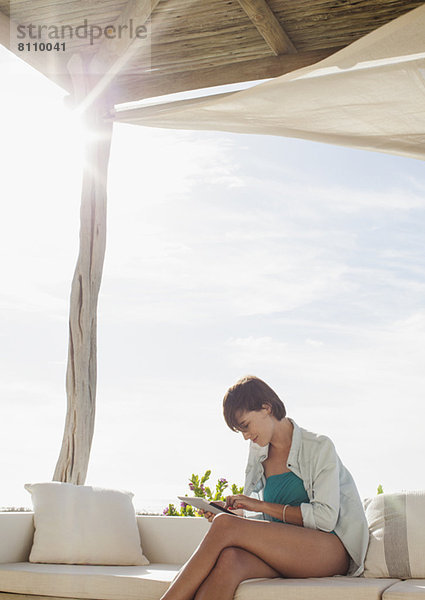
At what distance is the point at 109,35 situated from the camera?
3738mm

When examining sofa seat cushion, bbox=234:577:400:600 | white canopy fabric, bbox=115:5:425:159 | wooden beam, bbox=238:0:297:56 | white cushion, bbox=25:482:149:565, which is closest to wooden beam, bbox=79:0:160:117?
white canopy fabric, bbox=115:5:425:159

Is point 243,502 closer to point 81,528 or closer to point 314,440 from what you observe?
point 314,440

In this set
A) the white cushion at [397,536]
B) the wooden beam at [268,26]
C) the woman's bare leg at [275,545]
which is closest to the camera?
the woman's bare leg at [275,545]

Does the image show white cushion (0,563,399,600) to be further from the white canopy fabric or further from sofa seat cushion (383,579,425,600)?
the white canopy fabric

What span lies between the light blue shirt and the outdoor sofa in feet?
0.44

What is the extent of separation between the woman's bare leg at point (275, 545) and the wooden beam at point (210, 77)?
2.50m

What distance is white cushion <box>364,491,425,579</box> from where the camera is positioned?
2.39 meters

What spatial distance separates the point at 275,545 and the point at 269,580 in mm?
109

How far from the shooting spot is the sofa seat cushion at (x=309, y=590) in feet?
6.76

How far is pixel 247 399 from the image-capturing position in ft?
7.99

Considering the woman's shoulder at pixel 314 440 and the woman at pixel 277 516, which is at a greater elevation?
the woman's shoulder at pixel 314 440

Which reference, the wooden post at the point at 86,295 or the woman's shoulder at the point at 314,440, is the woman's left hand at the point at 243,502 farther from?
the wooden post at the point at 86,295

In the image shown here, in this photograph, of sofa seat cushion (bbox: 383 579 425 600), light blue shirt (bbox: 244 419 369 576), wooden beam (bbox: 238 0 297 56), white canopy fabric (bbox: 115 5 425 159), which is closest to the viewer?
sofa seat cushion (bbox: 383 579 425 600)

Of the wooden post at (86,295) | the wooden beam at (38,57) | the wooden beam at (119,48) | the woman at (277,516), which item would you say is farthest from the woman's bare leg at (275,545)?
the wooden beam at (38,57)
